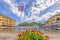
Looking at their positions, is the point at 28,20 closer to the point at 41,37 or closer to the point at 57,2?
the point at 57,2

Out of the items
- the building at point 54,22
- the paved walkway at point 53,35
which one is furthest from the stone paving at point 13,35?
the building at point 54,22

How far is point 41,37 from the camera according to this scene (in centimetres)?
373

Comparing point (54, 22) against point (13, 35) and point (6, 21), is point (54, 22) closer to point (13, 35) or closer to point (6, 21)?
point (13, 35)

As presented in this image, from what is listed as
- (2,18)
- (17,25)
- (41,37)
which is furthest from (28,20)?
(41,37)

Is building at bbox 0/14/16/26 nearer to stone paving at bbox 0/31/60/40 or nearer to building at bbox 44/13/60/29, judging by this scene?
stone paving at bbox 0/31/60/40

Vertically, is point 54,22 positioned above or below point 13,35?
above

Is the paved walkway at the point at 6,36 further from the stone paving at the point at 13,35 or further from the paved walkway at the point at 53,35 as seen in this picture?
the paved walkway at the point at 53,35

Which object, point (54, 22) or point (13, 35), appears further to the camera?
point (54, 22)

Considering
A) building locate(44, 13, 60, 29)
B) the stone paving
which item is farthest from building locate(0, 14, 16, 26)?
building locate(44, 13, 60, 29)

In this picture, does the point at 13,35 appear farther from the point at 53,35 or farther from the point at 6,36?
the point at 53,35

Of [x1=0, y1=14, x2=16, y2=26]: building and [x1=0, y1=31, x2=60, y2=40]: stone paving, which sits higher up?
[x1=0, y1=14, x2=16, y2=26]: building

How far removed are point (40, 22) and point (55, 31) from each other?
409 millimetres

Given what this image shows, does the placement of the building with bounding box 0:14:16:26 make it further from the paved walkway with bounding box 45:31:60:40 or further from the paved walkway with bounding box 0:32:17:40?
the paved walkway with bounding box 45:31:60:40

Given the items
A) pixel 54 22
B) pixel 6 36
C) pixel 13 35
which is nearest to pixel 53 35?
pixel 54 22
